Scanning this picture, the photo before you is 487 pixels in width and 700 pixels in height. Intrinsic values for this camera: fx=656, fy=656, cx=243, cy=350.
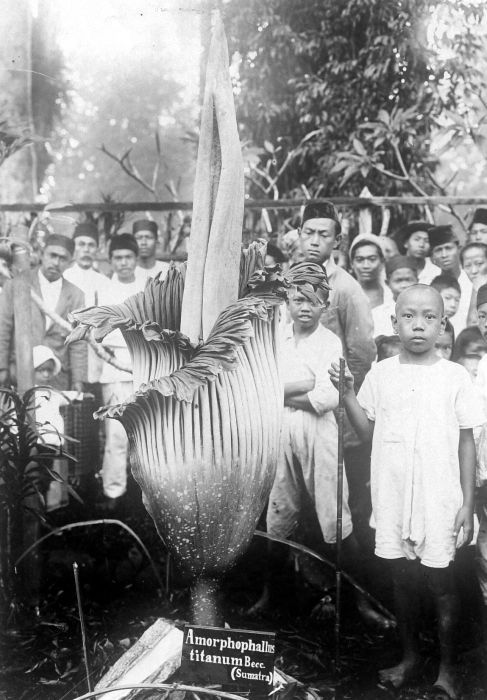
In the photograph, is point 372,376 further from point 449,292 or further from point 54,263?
point 54,263

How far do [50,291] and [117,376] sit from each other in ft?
2.11

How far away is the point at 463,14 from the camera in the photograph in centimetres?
336

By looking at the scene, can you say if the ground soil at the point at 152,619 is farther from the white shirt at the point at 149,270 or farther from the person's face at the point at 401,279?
the person's face at the point at 401,279

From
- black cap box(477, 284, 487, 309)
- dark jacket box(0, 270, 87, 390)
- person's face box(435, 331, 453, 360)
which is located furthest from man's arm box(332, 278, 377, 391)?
dark jacket box(0, 270, 87, 390)

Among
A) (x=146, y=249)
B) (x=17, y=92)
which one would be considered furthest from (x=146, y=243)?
(x=17, y=92)

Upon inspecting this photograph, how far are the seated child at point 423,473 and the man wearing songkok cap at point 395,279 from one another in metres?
0.42

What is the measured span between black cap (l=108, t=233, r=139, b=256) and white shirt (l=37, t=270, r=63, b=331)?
37 cm

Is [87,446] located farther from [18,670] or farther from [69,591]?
[18,670]

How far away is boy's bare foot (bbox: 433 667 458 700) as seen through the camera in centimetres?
287

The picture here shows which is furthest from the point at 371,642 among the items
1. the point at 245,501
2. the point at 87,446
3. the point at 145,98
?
the point at 145,98

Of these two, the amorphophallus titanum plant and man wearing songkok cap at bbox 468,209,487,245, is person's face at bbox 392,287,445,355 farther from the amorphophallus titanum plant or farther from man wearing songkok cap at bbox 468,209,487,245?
man wearing songkok cap at bbox 468,209,487,245

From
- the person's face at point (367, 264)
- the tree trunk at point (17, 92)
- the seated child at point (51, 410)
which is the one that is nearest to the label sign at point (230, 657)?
the seated child at point (51, 410)

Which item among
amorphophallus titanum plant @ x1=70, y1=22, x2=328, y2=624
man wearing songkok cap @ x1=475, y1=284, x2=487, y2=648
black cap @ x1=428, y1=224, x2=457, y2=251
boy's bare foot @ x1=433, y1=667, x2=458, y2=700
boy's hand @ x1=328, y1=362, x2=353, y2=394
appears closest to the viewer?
amorphophallus titanum plant @ x1=70, y1=22, x2=328, y2=624

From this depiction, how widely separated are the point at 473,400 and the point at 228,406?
1.15m
